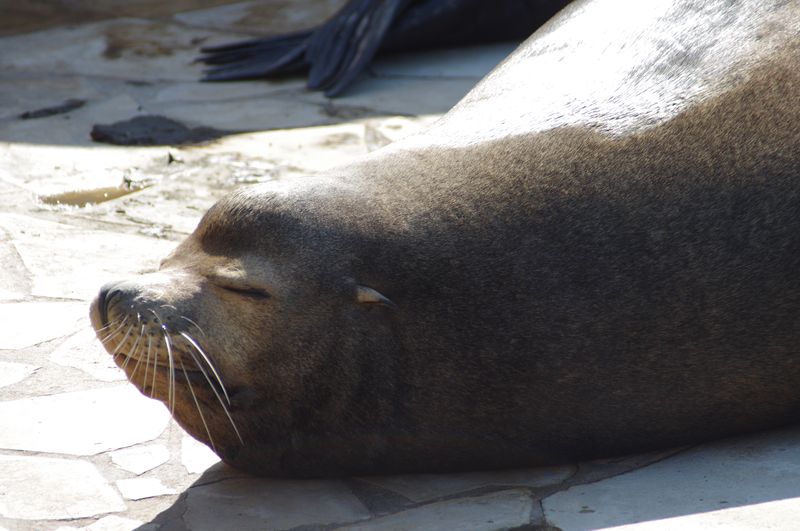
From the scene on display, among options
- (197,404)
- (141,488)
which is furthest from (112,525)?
(197,404)

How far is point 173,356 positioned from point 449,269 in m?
0.71

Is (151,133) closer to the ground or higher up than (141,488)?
higher up

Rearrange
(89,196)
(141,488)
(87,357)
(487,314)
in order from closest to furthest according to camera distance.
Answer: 1. (487,314)
2. (141,488)
3. (87,357)
4. (89,196)

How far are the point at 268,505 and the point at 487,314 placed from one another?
72 cm

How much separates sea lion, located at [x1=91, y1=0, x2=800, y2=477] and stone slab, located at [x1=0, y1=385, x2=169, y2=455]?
38cm

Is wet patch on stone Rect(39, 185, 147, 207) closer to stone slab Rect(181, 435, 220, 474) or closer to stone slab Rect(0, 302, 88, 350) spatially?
stone slab Rect(0, 302, 88, 350)

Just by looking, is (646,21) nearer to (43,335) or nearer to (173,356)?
(173,356)

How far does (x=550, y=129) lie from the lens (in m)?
3.62

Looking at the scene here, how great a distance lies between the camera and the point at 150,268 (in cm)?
501

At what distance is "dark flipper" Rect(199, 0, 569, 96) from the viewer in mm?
8023

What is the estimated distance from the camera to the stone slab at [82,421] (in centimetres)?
367

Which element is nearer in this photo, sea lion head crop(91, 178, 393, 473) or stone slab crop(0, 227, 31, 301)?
sea lion head crop(91, 178, 393, 473)

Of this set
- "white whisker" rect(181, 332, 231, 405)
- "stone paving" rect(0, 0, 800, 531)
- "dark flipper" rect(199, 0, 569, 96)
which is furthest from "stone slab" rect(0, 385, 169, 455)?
"dark flipper" rect(199, 0, 569, 96)

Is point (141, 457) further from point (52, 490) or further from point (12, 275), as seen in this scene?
point (12, 275)
